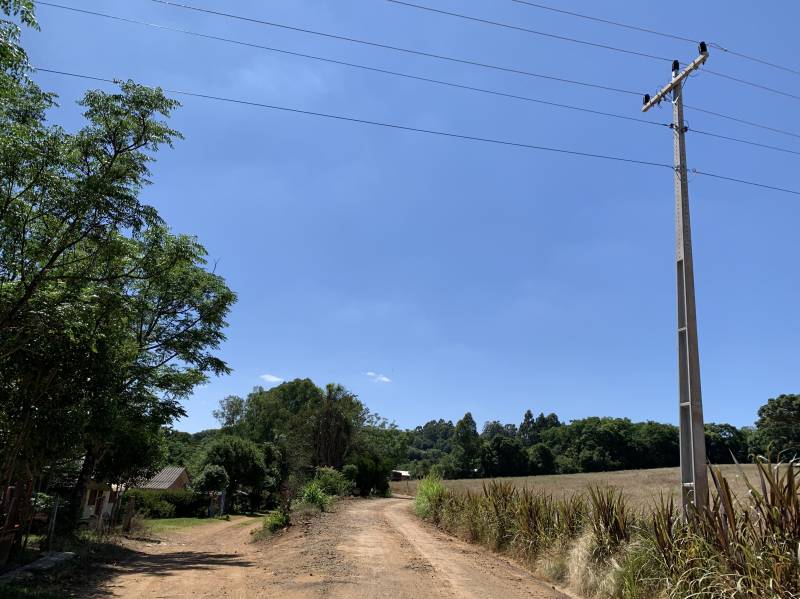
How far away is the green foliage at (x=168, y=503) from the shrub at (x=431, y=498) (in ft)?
53.2

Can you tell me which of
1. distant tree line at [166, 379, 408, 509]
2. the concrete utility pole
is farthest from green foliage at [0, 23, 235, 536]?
distant tree line at [166, 379, 408, 509]

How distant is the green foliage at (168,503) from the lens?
32.7 m

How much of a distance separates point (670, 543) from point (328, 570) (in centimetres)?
667

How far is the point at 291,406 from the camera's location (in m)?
76.4

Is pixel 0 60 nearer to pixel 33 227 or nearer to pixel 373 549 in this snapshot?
pixel 33 227

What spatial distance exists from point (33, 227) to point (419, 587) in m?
9.19

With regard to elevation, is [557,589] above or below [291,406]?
below

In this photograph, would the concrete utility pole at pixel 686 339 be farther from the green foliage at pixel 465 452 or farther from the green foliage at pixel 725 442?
the green foliage at pixel 465 452

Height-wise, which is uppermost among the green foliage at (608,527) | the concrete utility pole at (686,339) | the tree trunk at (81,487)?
the concrete utility pole at (686,339)

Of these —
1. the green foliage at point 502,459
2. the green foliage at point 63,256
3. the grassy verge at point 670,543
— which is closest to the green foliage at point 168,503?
the green foliage at point 63,256

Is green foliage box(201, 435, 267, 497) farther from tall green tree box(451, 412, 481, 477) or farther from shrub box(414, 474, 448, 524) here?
tall green tree box(451, 412, 481, 477)

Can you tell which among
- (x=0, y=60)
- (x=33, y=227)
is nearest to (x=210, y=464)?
(x=33, y=227)

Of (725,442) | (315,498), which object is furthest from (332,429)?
(725,442)

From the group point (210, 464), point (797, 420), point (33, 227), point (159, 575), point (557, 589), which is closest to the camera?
point (33, 227)
